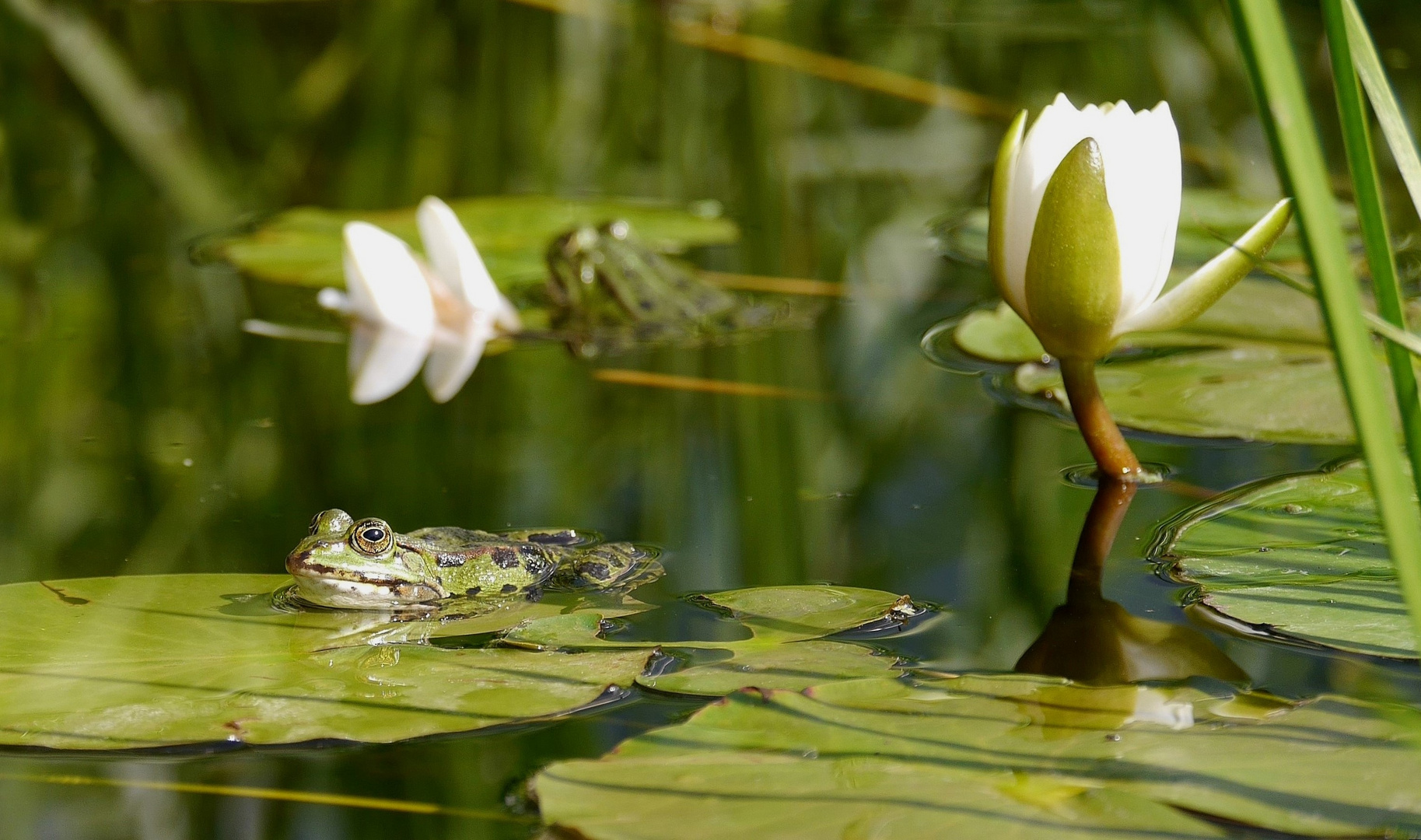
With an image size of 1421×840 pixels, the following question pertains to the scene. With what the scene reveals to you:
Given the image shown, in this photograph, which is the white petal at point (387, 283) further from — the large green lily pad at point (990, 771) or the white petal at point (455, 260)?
the large green lily pad at point (990, 771)

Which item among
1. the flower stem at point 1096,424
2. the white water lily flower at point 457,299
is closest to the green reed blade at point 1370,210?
the flower stem at point 1096,424

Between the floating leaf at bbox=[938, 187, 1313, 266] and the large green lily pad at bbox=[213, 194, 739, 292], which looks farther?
the large green lily pad at bbox=[213, 194, 739, 292]

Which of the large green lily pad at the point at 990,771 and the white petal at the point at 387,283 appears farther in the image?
the white petal at the point at 387,283

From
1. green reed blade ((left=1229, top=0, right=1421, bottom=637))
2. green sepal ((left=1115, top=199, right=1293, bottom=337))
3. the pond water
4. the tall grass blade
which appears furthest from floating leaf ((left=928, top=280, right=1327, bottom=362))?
the tall grass blade

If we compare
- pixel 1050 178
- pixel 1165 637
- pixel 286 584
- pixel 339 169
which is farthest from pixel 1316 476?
pixel 339 169

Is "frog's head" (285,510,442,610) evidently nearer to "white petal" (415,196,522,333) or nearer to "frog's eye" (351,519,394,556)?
"frog's eye" (351,519,394,556)

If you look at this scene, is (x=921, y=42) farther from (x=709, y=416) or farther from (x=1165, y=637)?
(x=1165, y=637)

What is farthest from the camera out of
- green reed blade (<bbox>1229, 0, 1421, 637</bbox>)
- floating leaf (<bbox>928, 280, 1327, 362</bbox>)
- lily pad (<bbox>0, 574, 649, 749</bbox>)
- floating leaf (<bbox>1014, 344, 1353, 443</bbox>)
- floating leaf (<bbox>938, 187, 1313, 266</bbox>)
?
floating leaf (<bbox>938, 187, 1313, 266</bbox>)
